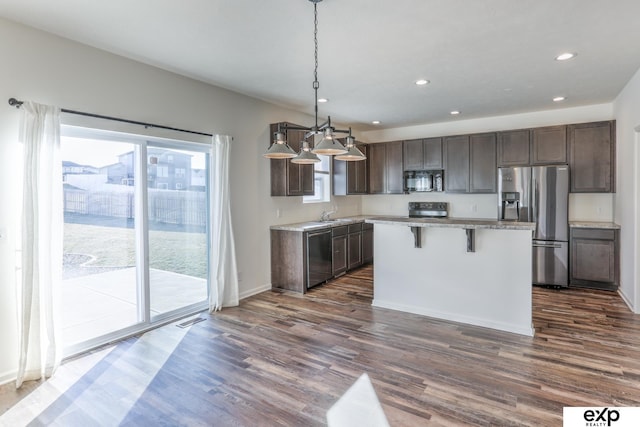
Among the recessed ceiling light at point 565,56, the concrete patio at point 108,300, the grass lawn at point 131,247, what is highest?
the recessed ceiling light at point 565,56

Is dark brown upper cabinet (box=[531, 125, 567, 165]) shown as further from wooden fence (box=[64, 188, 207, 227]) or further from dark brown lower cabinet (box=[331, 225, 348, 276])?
wooden fence (box=[64, 188, 207, 227])

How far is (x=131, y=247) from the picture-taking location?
3.73 m

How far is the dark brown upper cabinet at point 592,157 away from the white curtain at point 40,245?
648 cm

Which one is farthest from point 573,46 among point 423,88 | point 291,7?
point 291,7

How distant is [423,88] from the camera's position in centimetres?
455

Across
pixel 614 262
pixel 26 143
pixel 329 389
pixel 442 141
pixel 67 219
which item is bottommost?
pixel 329 389

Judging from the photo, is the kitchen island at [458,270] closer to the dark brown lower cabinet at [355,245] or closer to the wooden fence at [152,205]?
the dark brown lower cabinet at [355,245]

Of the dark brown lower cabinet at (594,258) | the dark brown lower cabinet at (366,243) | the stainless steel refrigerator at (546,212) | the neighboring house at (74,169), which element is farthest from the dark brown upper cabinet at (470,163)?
the neighboring house at (74,169)

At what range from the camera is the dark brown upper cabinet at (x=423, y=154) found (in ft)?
21.4

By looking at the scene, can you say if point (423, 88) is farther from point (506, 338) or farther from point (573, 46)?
point (506, 338)

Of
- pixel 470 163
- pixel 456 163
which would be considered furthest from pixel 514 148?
pixel 456 163

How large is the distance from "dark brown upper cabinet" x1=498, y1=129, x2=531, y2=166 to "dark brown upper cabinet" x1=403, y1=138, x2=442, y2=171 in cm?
101

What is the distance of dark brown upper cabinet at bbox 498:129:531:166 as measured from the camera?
5.71 metres

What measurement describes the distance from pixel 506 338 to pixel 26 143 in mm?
4534
